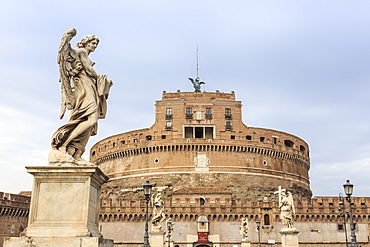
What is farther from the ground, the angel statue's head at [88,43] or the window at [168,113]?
the window at [168,113]

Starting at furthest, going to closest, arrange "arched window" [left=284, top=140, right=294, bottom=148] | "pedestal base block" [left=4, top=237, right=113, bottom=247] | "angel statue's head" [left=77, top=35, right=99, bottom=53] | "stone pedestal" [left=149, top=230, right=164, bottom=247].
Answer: "arched window" [left=284, top=140, right=294, bottom=148]
"stone pedestal" [left=149, top=230, right=164, bottom=247]
"angel statue's head" [left=77, top=35, right=99, bottom=53]
"pedestal base block" [left=4, top=237, right=113, bottom=247]

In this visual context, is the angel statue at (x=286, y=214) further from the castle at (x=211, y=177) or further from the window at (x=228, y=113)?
the window at (x=228, y=113)

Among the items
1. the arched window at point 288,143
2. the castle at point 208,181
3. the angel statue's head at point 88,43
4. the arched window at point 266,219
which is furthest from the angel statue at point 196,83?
the angel statue's head at point 88,43

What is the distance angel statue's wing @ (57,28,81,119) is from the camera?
4578mm

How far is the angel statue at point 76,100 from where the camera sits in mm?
4547

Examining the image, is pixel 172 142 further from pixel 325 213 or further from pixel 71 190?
pixel 71 190

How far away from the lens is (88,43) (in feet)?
16.3

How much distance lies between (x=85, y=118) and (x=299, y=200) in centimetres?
5365

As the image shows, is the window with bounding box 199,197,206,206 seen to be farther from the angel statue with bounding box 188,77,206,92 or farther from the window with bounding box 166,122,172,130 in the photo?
the angel statue with bounding box 188,77,206,92

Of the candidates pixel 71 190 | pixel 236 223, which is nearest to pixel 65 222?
pixel 71 190

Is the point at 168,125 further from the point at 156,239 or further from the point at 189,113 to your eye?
the point at 156,239

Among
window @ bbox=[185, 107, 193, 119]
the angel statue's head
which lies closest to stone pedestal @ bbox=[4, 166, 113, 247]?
the angel statue's head

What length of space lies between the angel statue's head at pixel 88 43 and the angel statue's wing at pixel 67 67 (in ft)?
0.88

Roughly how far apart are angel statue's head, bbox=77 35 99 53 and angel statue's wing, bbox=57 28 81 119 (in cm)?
27
